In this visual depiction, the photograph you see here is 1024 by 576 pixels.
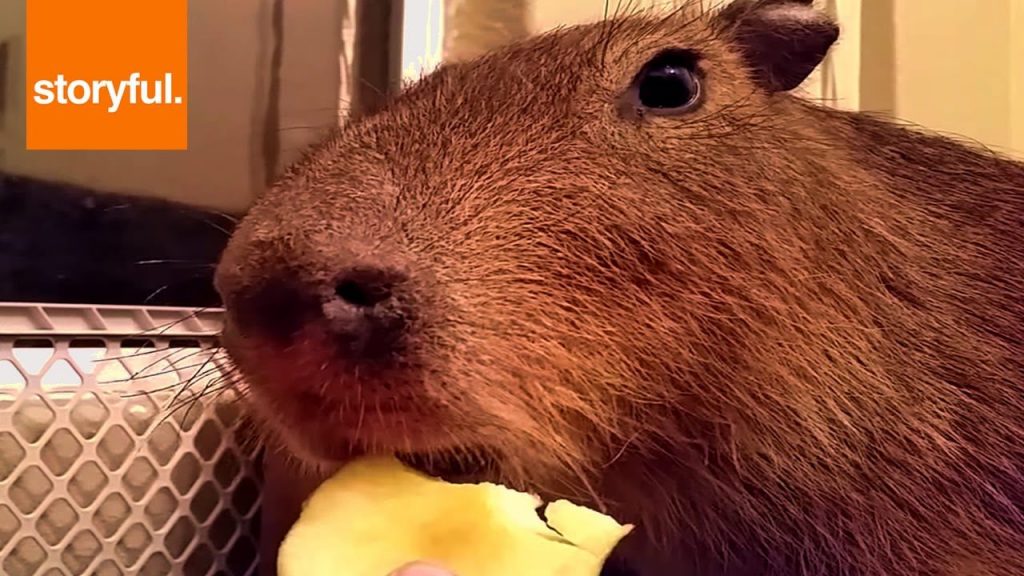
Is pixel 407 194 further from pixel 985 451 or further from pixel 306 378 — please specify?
pixel 985 451

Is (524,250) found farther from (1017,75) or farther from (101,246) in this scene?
(1017,75)

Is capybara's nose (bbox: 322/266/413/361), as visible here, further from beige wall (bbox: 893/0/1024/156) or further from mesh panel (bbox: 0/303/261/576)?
beige wall (bbox: 893/0/1024/156)

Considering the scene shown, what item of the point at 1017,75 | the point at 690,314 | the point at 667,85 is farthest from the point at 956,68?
the point at 690,314

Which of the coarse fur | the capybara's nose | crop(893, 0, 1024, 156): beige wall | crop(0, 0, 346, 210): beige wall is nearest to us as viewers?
the capybara's nose

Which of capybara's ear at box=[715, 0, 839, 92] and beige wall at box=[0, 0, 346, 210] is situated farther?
beige wall at box=[0, 0, 346, 210]

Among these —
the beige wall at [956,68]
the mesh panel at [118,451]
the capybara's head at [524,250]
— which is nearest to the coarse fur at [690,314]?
the capybara's head at [524,250]

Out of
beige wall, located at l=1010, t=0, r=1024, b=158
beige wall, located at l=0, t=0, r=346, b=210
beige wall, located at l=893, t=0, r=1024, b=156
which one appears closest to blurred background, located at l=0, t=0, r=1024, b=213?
beige wall, located at l=0, t=0, r=346, b=210
